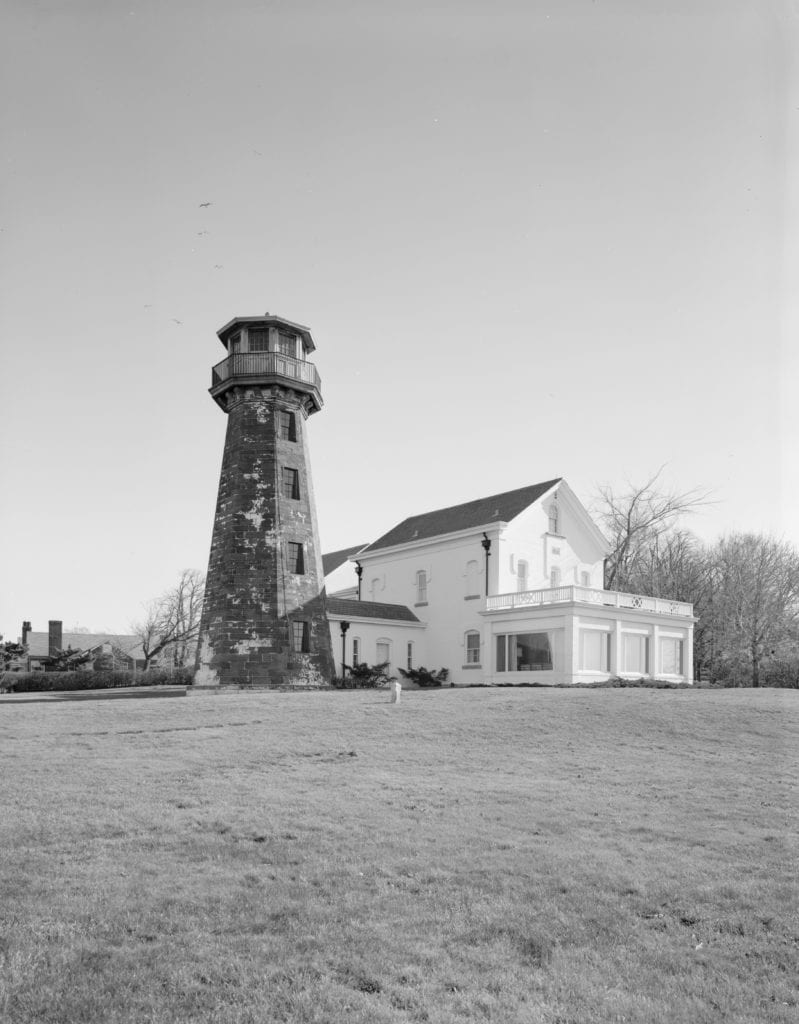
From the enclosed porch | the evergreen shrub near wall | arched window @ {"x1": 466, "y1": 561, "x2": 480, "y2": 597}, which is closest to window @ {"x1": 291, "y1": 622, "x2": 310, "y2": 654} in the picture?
the enclosed porch

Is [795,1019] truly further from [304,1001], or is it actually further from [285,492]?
[285,492]

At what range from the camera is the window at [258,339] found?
35.5m

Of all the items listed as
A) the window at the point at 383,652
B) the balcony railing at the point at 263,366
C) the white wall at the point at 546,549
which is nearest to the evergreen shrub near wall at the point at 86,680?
the window at the point at 383,652

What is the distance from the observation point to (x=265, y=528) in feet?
110

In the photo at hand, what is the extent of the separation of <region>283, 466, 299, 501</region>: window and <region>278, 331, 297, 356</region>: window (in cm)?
482

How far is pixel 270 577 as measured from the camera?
3312 centimetres

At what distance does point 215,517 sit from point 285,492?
2.93 meters

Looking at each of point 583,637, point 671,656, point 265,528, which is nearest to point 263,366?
point 265,528

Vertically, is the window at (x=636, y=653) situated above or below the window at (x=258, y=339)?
below

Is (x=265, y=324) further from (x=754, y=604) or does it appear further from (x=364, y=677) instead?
(x=754, y=604)

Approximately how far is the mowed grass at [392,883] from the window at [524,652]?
17.1 metres

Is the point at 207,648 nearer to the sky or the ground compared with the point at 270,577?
nearer to the ground

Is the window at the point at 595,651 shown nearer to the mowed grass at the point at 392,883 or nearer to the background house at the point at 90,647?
the mowed grass at the point at 392,883

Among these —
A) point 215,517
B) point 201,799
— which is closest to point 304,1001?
point 201,799
